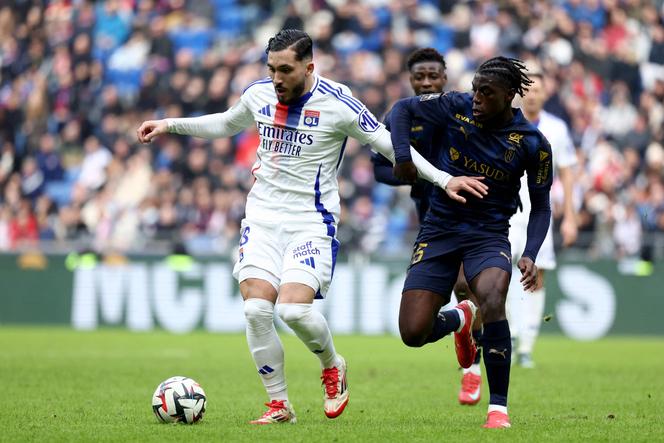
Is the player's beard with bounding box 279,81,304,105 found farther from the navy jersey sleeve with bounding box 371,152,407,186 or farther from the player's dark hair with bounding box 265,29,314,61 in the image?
the navy jersey sleeve with bounding box 371,152,407,186

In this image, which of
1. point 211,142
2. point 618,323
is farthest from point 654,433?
point 211,142

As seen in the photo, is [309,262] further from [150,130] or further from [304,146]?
[150,130]

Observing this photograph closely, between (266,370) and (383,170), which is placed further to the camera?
(383,170)

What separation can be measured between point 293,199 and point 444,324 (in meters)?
1.39

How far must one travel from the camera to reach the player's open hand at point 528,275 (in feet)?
24.6

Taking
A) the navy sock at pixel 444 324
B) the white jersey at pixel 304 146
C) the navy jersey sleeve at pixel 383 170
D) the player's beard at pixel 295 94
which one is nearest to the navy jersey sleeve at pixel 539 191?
the white jersey at pixel 304 146

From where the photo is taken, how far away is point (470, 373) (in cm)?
962

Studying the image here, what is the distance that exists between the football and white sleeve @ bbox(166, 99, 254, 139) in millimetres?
1692

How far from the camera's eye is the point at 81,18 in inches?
1032

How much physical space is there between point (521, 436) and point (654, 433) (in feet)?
2.89

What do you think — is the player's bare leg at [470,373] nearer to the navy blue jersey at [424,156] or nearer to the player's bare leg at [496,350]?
the navy blue jersey at [424,156]

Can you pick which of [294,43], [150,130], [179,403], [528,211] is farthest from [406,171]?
[528,211]

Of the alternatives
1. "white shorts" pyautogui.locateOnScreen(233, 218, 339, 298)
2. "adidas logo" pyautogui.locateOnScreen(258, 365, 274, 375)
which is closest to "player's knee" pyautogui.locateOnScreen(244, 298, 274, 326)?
"white shorts" pyautogui.locateOnScreen(233, 218, 339, 298)

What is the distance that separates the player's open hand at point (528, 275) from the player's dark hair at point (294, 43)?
6.36 ft
